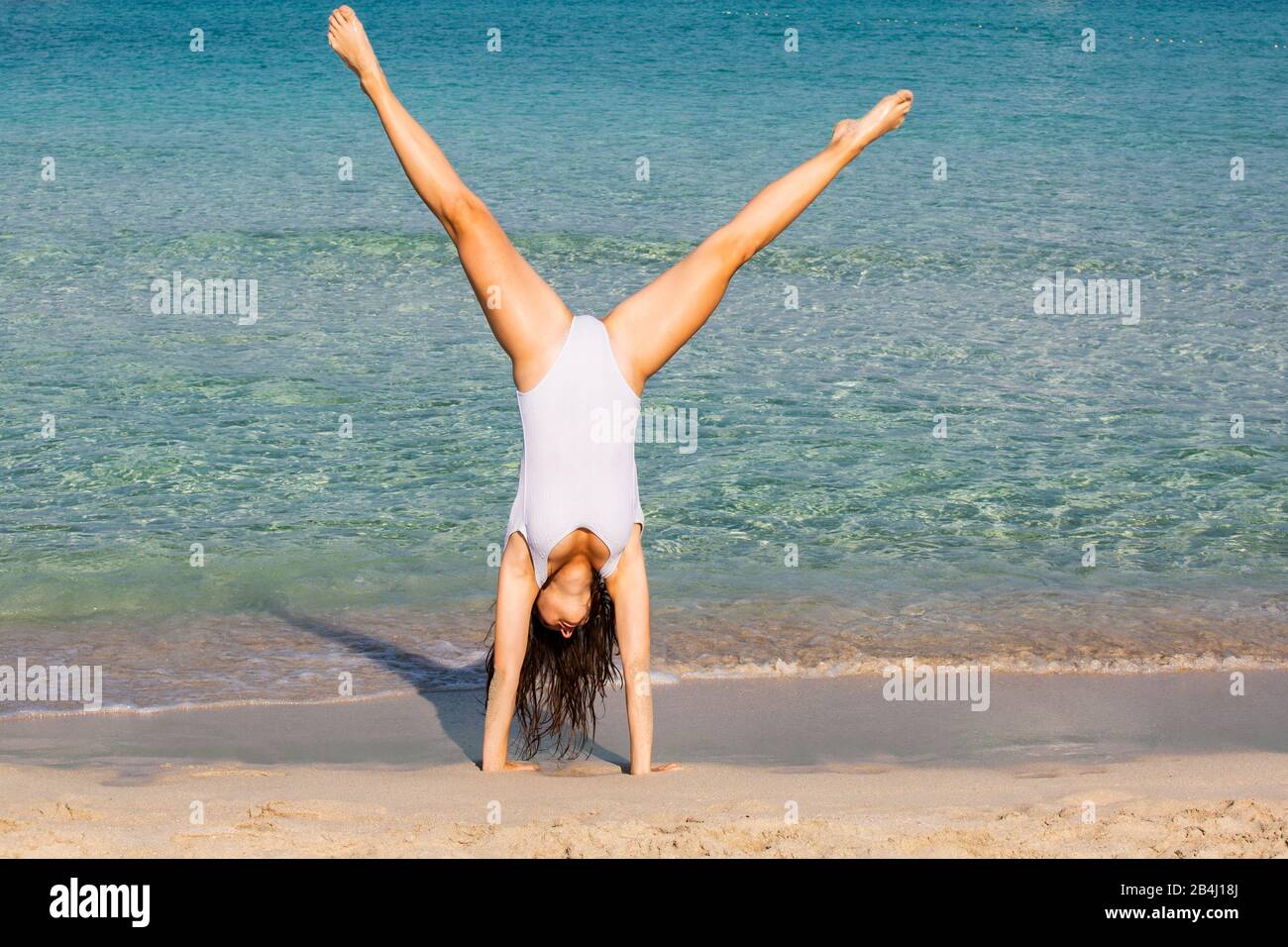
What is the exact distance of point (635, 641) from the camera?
550 centimetres

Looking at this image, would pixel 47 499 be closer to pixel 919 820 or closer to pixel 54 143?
pixel 919 820

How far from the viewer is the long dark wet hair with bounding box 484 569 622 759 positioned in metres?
5.71

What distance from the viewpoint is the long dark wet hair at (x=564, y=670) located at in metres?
5.71

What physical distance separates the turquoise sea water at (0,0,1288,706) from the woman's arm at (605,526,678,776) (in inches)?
62.7

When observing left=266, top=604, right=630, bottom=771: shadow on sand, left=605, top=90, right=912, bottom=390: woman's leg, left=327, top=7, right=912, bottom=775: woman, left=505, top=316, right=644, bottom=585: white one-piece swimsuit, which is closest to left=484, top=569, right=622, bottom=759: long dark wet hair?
left=327, top=7, right=912, bottom=775: woman

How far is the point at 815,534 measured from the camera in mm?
8680

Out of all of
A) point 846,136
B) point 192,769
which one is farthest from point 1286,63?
point 192,769

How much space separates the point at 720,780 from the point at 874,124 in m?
2.64

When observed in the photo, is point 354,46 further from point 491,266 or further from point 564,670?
point 564,670

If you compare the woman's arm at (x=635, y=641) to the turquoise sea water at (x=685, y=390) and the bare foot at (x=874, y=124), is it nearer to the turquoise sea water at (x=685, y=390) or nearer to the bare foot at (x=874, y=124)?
the turquoise sea water at (x=685, y=390)

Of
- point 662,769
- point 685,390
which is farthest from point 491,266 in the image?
point 685,390

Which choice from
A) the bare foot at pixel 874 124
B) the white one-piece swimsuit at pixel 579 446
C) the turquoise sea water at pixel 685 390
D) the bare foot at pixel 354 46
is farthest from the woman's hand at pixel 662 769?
the bare foot at pixel 354 46

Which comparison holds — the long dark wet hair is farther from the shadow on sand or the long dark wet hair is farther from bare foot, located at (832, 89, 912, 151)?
bare foot, located at (832, 89, 912, 151)
